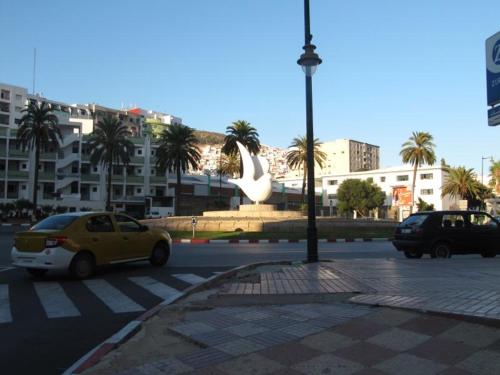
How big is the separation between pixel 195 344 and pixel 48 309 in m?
3.89

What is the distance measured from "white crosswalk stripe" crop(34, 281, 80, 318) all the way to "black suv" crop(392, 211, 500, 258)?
1010 centimetres

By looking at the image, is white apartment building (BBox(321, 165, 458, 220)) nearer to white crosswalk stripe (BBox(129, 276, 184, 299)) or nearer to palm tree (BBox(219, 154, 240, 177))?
palm tree (BBox(219, 154, 240, 177))

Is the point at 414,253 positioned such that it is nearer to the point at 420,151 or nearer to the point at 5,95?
the point at 420,151

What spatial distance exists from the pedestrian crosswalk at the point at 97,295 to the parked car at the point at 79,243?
19.1 inches

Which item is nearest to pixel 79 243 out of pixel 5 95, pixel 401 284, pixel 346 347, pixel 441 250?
pixel 401 284

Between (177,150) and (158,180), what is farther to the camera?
(158,180)

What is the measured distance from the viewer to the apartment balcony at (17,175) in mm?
71938

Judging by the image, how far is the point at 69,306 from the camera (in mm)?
8578

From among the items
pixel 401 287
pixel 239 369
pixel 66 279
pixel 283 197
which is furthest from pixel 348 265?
pixel 283 197

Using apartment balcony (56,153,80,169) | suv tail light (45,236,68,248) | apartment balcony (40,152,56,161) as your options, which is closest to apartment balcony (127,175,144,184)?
apartment balcony (56,153,80,169)

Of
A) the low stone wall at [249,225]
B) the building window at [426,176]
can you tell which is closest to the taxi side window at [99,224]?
the low stone wall at [249,225]

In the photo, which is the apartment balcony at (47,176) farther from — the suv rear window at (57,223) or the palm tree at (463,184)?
the suv rear window at (57,223)

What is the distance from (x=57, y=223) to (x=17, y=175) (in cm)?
6692

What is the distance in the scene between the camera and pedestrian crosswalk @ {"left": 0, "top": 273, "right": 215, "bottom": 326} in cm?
818
